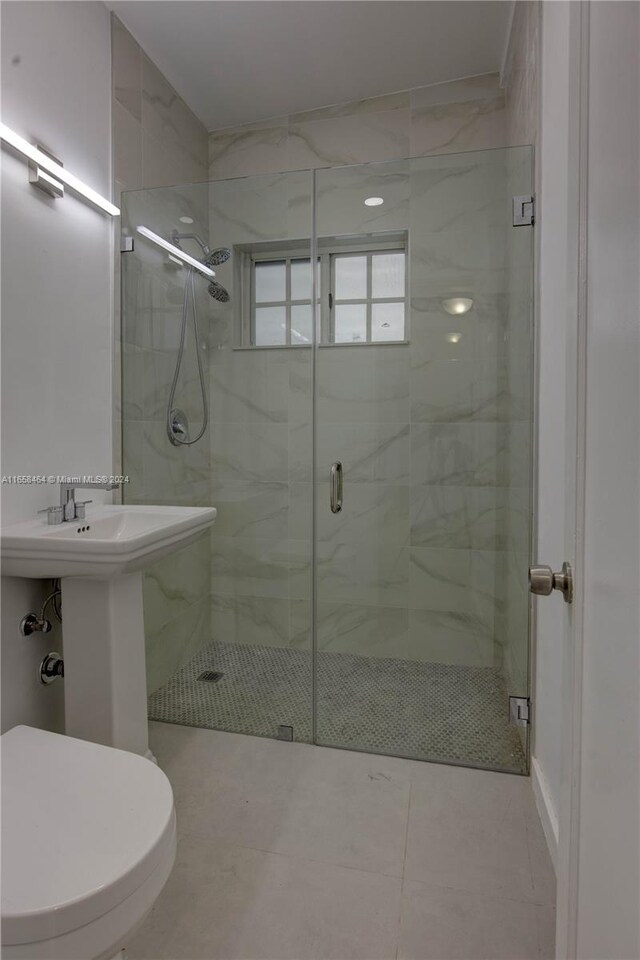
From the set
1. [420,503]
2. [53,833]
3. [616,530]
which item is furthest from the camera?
[420,503]

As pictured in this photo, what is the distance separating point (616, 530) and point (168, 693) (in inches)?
82.4

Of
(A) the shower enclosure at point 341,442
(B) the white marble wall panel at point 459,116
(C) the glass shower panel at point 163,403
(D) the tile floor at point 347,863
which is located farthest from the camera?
(B) the white marble wall panel at point 459,116

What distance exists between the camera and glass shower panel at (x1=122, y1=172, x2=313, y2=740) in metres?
2.10

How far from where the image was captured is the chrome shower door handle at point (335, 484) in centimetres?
210

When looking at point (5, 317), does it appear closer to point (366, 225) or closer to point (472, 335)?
point (366, 225)

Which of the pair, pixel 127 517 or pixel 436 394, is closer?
pixel 127 517

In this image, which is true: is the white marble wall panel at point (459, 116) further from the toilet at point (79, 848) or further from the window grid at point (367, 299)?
the toilet at point (79, 848)

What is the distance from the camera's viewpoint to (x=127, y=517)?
175 centimetres

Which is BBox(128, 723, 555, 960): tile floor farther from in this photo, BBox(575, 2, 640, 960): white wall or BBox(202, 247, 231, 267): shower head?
BBox(202, 247, 231, 267): shower head

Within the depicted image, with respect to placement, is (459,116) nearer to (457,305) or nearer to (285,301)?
(457,305)

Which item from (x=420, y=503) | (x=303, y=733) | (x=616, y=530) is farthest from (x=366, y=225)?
(x=303, y=733)

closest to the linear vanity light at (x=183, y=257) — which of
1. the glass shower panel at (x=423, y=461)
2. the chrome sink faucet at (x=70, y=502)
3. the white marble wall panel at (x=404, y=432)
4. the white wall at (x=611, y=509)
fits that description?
the white marble wall panel at (x=404, y=432)

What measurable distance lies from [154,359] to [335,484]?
3.08ft

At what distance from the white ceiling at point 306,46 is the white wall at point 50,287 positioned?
0.34 m
